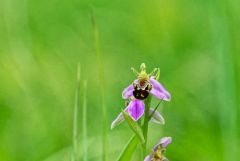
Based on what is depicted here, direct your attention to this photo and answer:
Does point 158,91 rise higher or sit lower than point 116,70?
lower

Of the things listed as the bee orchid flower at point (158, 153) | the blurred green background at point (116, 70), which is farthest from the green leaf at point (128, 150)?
the blurred green background at point (116, 70)

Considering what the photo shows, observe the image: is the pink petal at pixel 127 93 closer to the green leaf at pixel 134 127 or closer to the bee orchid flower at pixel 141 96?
the bee orchid flower at pixel 141 96

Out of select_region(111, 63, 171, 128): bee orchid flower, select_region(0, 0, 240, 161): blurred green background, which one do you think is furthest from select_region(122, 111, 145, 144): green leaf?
select_region(0, 0, 240, 161): blurred green background

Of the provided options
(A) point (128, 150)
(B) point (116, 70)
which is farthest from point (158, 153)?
(B) point (116, 70)

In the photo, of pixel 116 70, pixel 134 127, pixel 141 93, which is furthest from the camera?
pixel 116 70

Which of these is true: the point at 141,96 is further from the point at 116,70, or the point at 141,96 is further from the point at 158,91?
the point at 116,70

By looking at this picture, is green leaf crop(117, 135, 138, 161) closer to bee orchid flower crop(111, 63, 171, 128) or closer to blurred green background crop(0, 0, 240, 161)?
bee orchid flower crop(111, 63, 171, 128)

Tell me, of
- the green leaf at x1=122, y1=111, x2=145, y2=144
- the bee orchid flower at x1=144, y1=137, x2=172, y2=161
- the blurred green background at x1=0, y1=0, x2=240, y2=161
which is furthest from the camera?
the blurred green background at x1=0, y1=0, x2=240, y2=161
